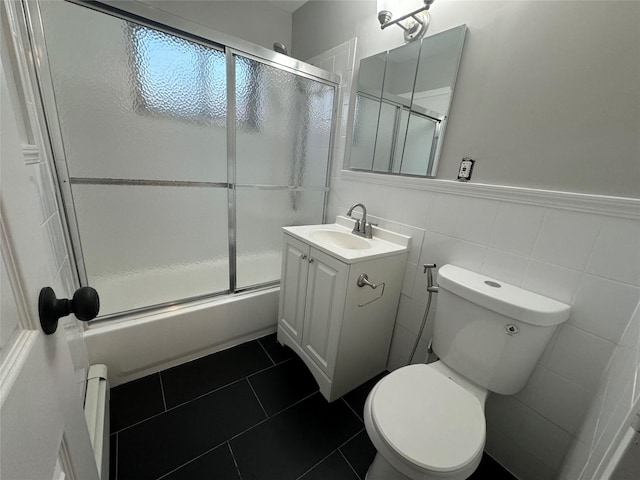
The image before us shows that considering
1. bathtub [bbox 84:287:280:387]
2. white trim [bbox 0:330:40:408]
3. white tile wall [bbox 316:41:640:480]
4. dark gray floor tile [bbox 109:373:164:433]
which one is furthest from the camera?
bathtub [bbox 84:287:280:387]

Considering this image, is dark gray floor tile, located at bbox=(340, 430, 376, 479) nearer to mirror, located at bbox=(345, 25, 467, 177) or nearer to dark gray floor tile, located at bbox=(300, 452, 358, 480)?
dark gray floor tile, located at bbox=(300, 452, 358, 480)

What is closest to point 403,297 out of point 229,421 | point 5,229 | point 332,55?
point 229,421

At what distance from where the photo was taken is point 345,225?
185cm

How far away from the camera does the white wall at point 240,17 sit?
1.75m

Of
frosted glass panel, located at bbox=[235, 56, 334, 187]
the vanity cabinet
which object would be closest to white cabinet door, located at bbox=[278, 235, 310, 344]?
the vanity cabinet

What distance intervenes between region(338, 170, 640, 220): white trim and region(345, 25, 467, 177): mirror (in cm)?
6

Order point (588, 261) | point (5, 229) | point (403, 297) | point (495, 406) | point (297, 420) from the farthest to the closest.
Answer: point (403, 297)
point (297, 420)
point (495, 406)
point (588, 261)
point (5, 229)

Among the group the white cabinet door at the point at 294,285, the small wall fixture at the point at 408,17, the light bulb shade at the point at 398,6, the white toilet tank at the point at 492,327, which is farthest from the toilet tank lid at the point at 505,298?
the light bulb shade at the point at 398,6

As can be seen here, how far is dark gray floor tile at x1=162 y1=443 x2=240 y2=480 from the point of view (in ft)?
3.46

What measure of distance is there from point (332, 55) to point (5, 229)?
6.62ft

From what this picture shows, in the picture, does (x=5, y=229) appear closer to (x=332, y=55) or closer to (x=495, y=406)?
(x=495, y=406)

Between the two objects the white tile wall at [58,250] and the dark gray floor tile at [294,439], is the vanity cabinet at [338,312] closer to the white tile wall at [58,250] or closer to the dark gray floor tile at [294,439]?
the dark gray floor tile at [294,439]

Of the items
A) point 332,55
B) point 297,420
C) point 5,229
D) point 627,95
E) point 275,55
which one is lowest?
point 297,420

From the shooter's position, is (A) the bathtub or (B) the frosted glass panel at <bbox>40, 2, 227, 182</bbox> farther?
(A) the bathtub
